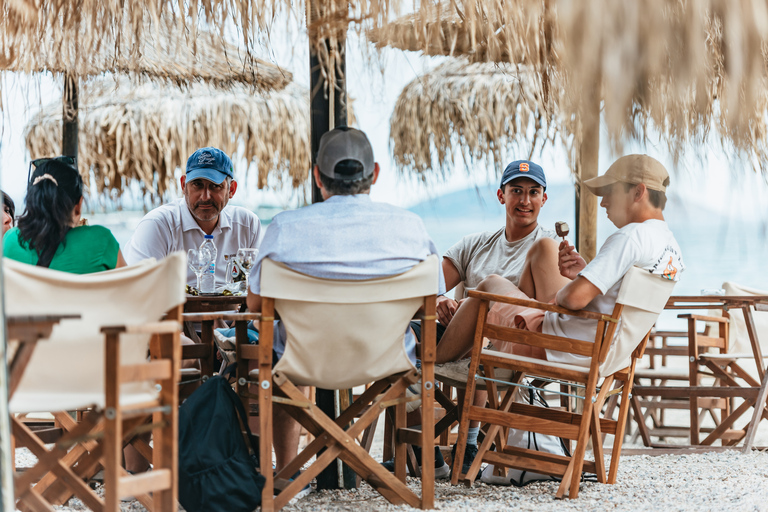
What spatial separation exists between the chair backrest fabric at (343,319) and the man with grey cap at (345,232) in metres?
0.03

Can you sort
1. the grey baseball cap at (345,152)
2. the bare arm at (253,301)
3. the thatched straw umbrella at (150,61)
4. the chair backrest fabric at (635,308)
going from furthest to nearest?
the thatched straw umbrella at (150,61) → the chair backrest fabric at (635,308) → the grey baseball cap at (345,152) → the bare arm at (253,301)

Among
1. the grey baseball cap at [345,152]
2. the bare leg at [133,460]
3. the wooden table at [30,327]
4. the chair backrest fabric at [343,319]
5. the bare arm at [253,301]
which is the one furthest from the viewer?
the bare leg at [133,460]

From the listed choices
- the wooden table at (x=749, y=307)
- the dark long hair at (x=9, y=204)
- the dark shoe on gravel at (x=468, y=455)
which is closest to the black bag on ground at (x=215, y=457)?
the dark shoe on gravel at (x=468, y=455)

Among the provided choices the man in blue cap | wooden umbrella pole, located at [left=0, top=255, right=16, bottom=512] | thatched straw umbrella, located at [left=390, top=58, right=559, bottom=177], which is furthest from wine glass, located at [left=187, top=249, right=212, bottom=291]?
thatched straw umbrella, located at [left=390, top=58, right=559, bottom=177]

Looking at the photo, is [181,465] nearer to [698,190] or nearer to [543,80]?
[698,190]

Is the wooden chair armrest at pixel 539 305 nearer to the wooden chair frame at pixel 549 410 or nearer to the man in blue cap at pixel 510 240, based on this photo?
the wooden chair frame at pixel 549 410

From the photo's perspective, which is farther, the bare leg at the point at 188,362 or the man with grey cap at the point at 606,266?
the bare leg at the point at 188,362

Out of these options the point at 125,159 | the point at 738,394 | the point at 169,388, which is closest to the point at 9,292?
the point at 169,388

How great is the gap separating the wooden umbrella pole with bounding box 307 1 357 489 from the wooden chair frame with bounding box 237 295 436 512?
1.23 feet

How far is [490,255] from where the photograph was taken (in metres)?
3.91

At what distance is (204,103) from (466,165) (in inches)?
96.6

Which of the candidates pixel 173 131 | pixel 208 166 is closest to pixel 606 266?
pixel 208 166

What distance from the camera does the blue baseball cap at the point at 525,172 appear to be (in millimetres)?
3820

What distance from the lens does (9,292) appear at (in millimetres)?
1928
